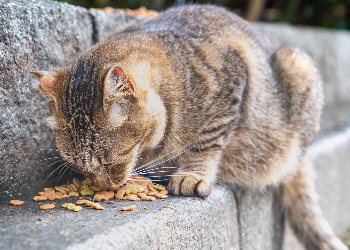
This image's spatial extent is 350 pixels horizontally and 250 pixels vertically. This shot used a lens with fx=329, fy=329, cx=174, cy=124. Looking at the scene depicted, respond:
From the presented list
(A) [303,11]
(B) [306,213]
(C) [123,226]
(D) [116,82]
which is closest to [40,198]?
(C) [123,226]

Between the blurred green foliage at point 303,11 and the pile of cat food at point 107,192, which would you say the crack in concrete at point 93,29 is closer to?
the pile of cat food at point 107,192

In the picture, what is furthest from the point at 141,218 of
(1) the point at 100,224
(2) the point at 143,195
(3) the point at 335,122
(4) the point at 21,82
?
(3) the point at 335,122

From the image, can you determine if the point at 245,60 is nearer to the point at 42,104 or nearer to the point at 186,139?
the point at 186,139

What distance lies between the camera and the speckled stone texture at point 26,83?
1.59m

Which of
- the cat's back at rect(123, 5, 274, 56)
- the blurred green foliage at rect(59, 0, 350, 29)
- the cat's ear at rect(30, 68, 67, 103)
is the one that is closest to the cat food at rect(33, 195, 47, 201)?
the cat's ear at rect(30, 68, 67, 103)

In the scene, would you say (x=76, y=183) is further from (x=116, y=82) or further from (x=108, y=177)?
(x=116, y=82)

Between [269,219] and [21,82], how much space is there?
1.87m

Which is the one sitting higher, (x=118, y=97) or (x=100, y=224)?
(x=118, y=97)

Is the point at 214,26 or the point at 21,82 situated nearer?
the point at 21,82

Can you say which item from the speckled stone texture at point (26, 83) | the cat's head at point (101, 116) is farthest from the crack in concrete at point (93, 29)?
the cat's head at point (101, 116)

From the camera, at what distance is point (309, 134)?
2.42m

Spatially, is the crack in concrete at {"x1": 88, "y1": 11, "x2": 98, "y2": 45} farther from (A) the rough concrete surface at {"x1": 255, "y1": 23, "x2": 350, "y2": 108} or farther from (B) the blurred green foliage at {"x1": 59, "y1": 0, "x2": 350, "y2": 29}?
(B) the blurred green foliage at {"x1": 59, "y1": 0, "x2": 350, "y2": 29}

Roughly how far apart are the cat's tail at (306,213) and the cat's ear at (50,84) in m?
1.73

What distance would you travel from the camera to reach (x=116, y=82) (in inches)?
56.2
